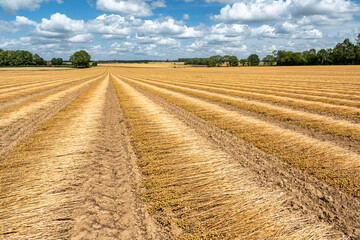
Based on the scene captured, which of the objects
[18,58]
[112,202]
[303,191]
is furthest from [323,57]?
[18,58]

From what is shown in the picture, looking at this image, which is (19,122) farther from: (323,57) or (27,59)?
(27,59)

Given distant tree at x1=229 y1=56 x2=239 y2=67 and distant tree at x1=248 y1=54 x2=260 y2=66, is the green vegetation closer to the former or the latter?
distant tree at x1=229 y1=56 x2=239 y2=67

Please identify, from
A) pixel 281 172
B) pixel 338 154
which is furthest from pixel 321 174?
pixel 338 154

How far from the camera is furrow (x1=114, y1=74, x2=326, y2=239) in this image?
13.4 ft

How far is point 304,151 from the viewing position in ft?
25.3

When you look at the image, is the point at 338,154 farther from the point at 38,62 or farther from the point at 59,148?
the point at 38,62

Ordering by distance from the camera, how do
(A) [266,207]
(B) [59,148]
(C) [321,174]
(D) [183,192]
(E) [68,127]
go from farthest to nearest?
1. (E) [68,127]
2. (B) [59,148]
3. (C) [321,174]
4. (D) [183,192]
5. (A) [266,207]

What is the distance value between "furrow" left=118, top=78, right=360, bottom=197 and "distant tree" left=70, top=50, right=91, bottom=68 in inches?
6978

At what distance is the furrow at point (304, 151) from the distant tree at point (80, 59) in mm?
177239

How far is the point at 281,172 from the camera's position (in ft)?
20.7

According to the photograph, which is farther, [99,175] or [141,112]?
[141,112]

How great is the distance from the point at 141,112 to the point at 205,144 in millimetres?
7224

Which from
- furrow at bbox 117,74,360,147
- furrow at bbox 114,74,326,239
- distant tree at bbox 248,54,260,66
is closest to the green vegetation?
distant tree at bbox 248,54,260,66

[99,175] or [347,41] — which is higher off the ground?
[347,41]
